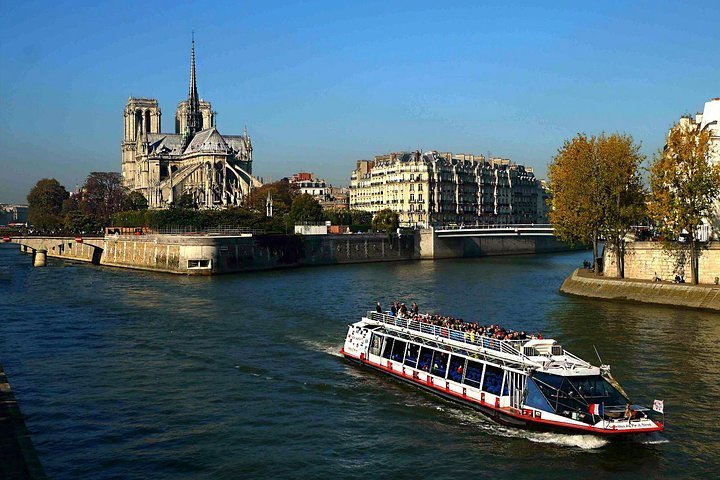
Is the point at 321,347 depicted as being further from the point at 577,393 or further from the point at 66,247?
the point at 66,247

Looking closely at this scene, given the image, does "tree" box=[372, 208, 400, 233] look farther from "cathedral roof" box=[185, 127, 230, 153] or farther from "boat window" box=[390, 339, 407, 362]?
"cathedral roof" box=[185, 127, 230, 153]

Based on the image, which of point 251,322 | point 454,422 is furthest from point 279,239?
point 454,422

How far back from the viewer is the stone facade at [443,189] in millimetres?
142125

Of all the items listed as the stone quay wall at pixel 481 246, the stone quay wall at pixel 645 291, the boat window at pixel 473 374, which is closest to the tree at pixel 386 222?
the stone quay wall at pixel 481 246

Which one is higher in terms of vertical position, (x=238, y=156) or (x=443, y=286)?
(x=238, y=156)

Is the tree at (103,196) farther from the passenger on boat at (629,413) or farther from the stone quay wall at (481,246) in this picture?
the passenger on boat at (629,413)

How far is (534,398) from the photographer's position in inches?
981

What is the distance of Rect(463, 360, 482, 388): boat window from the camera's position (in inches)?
1090

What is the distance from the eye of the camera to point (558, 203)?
63969mm

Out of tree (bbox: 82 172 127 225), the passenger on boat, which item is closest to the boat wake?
the passenger on boat

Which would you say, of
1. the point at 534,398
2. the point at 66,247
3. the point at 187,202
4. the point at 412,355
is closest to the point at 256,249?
the point at 66,247

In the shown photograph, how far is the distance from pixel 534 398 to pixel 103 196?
16031 centimetres

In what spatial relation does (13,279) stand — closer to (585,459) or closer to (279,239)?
(279,239)

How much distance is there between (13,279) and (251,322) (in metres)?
39.4
